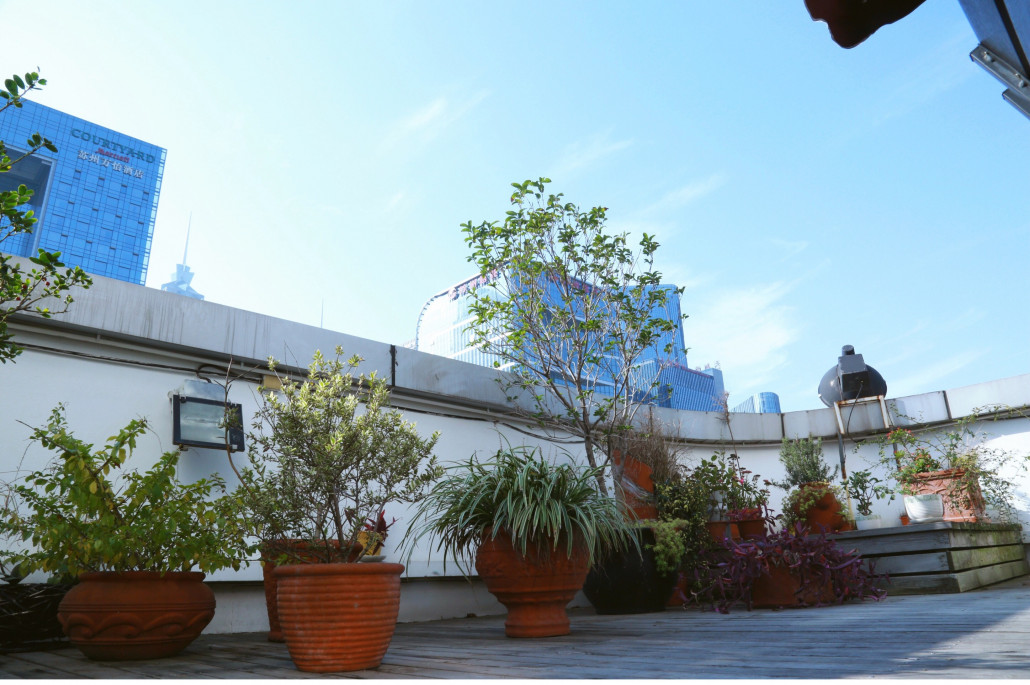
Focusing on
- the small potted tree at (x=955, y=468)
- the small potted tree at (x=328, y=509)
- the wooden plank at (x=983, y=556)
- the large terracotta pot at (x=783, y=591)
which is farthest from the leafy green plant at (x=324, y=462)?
the small potted tree at (x=955, y=468)

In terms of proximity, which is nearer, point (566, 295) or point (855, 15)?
point (855, 15)

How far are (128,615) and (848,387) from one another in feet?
27.3

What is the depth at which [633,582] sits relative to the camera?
4684mm

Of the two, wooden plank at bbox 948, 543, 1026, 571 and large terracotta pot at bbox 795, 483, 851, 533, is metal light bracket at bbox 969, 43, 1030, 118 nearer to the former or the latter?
wooden plank at bbox 948, 543, 1026, 571

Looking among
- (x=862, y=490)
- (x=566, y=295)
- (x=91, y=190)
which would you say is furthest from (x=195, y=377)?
(x=91, y=190)

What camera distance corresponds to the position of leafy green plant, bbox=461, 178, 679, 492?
557 centimetres

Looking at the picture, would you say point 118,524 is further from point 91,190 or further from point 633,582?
point 91,190

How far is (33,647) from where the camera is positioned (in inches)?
125

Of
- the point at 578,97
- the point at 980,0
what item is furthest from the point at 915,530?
the point at 578,97

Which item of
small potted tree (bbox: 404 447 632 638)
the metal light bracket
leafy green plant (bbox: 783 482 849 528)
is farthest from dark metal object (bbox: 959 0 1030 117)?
leafy green plant (bbox: 783 482 849 528)

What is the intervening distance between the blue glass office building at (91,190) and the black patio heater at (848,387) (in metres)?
91.2

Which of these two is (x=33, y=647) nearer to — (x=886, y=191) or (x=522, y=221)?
(x=522, y=221)

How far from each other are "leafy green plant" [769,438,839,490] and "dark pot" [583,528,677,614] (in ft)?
10.0

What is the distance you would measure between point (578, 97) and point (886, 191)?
356 cm
